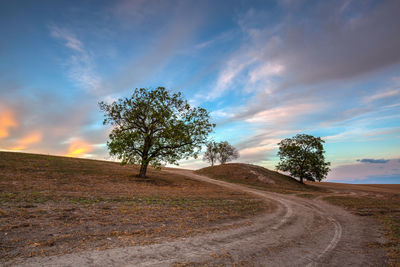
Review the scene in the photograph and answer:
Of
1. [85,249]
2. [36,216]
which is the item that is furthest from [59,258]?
[36,216]

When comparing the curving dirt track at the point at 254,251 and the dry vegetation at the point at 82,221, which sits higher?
the dry vegetation at the point at 82,221

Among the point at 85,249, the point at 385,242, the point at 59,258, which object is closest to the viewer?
the point at 59,258

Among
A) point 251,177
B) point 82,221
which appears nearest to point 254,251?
point 82,221

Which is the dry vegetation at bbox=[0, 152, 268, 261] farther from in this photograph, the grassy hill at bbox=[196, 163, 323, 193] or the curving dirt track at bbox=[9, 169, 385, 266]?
the grassy hill at bbox=[196, 163, 323, 193]

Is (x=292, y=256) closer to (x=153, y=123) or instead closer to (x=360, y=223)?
(x=360, y=223)

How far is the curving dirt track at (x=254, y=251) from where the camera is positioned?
674 centimetres

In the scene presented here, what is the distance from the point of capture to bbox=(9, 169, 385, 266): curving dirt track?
6.74m

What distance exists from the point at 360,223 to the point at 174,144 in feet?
79.9

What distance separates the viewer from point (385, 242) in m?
10.3

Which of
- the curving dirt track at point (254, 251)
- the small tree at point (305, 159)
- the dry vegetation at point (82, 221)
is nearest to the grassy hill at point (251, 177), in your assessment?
the small tree at point (305, 159)

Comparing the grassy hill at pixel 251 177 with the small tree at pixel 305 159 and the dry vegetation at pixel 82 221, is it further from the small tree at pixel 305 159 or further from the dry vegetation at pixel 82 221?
the dry vegetation at pixel 82 221

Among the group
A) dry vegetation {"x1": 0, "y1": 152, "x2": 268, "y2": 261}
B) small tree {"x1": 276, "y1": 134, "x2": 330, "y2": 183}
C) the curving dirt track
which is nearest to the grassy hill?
small tree {"x1": 276, "y1": 134, "x2": 330, "y2": 183}

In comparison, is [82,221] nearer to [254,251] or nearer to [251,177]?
[254,251]

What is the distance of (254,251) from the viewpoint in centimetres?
819
